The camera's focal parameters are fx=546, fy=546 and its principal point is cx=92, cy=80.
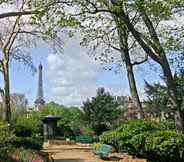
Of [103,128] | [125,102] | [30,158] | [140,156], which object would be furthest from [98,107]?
[30,158]

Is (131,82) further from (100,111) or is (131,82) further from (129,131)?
(100,111)

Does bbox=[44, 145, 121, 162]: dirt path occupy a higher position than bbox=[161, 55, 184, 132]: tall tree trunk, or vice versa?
bbox=[161, 55, 184, 132]: tall tree trunk

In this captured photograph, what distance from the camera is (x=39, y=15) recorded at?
22.3 meters

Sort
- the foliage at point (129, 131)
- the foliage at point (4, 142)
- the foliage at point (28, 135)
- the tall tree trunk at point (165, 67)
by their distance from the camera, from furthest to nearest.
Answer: the foliage at point (129, 131), the foliage at point (28, 135), the tall tree trunk at point (165, 67), the foliage at point (4, 142)

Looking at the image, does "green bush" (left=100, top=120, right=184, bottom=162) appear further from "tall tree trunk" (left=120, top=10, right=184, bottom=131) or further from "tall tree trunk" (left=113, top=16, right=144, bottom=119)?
"tall tree trunk" (left=113, top=16, right=144, bottom=119)

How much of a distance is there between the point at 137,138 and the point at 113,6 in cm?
590

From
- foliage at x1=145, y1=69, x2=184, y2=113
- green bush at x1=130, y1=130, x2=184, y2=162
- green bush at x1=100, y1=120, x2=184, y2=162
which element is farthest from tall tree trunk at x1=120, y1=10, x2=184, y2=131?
foliage at x1=145, y1=69, x2=184, y2=113

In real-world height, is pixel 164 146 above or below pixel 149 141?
below

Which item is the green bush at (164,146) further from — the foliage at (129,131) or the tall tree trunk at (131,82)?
the tall tree trunk at (131,82)

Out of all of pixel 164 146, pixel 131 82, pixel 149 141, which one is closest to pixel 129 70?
pixel 131 82

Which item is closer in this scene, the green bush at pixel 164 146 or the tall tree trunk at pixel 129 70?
the green bush at pixel 164 146

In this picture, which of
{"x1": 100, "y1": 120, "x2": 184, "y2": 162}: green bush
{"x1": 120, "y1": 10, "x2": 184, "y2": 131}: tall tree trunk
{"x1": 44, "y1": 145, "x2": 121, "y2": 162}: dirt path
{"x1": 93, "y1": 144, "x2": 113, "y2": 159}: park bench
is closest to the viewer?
{"x1": 100, "y1": 120, "x2": 184, "y2": 162}: green bush

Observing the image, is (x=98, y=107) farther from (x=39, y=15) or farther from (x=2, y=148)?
(x=2, y=148)

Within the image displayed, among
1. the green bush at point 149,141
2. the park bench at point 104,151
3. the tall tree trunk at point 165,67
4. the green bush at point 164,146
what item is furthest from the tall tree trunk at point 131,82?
the green bush at point 164,146
